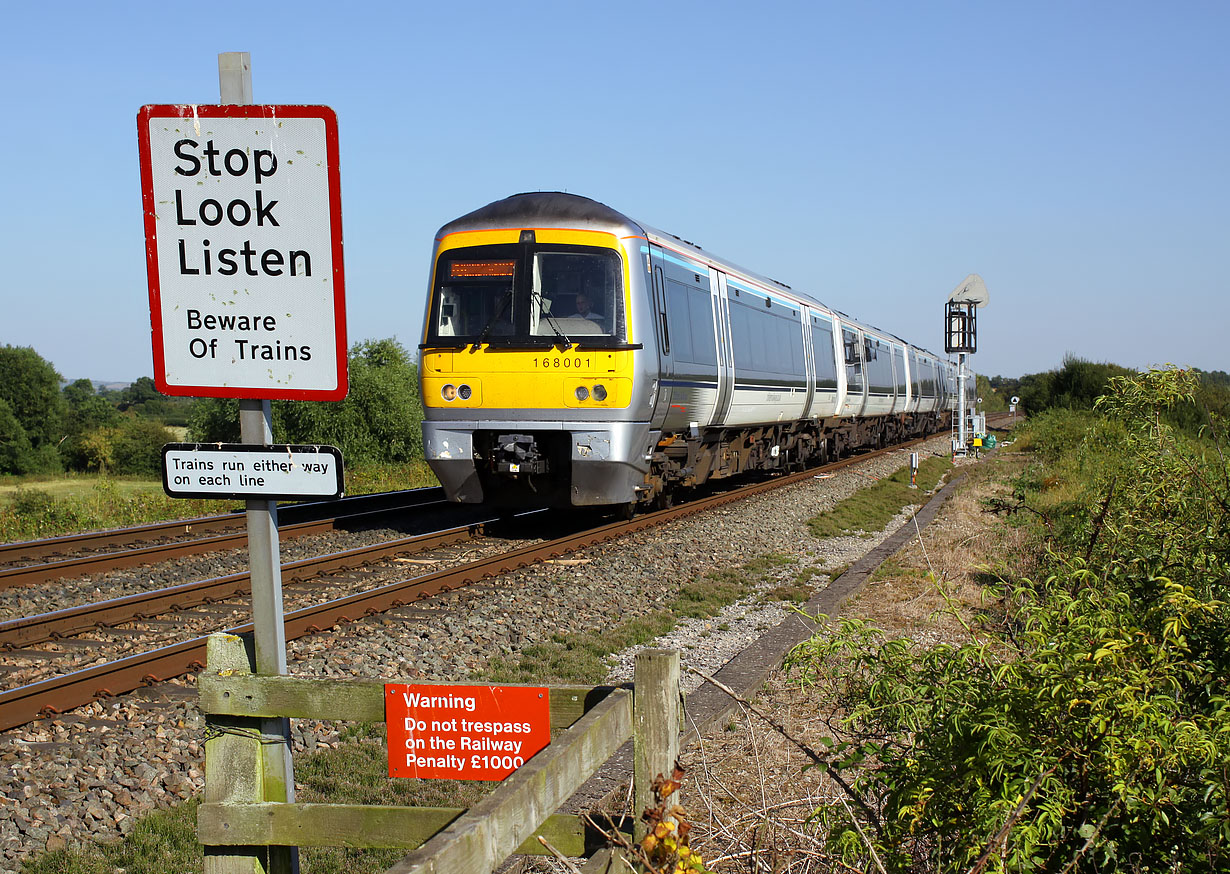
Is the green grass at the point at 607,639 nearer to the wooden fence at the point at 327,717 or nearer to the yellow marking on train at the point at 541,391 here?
the yellow marking on train at the point at 541,391

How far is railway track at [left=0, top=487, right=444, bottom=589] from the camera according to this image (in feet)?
33.4

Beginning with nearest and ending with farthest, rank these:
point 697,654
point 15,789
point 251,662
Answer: point 251,662
point 15,789
point 697,654

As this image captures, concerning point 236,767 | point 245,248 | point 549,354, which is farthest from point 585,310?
point 236,767

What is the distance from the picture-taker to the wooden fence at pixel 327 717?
2.56m

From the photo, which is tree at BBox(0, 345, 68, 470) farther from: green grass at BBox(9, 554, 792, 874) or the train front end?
green grass at BBox(9, 554, 792, 874)

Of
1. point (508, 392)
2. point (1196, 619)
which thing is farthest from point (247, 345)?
point (508, 392)

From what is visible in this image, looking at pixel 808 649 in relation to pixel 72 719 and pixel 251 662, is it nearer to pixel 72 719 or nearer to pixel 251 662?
pixel 251 662

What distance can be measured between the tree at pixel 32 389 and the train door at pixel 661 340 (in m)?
61.6

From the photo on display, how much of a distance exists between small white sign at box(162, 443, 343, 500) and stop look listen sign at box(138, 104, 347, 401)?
14cm

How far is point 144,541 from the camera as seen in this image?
12242 mm

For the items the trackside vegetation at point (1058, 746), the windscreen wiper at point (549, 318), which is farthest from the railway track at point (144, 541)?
the trackside vegetation at point (1058, 746)

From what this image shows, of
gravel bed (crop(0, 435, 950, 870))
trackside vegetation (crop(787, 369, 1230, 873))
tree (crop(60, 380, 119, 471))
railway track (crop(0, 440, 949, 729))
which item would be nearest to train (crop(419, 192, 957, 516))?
railway track (crop(0, 440, 949, 729))

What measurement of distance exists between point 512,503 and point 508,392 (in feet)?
4.71

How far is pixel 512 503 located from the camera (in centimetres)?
1195
